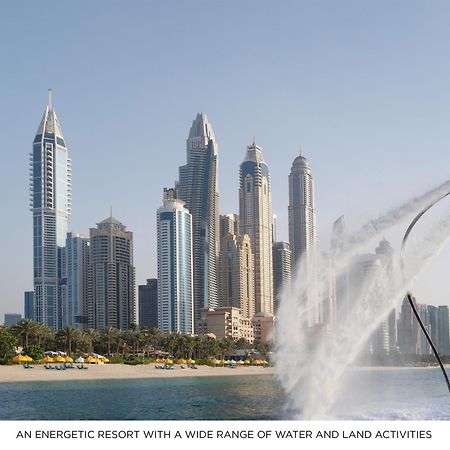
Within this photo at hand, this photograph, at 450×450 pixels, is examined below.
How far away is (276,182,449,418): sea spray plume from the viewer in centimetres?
5081

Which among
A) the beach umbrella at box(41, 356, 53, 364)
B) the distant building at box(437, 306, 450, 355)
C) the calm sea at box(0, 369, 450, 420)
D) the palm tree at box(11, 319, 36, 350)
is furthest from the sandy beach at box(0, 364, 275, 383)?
the distant building at box(437, 306, 450, 355)

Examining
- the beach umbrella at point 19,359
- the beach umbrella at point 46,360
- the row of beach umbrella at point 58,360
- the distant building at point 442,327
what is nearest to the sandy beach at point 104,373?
the row of beach umbrella at point 58,360

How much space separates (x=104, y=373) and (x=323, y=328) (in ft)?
327

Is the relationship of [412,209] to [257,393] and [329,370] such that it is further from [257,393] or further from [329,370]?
[257,393]

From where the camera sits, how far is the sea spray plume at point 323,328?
5081 centimetres

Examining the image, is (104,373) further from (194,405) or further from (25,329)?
(194,405)

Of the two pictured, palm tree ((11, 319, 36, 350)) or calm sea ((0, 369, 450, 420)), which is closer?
calm sea ((0, 369, 450, 420))

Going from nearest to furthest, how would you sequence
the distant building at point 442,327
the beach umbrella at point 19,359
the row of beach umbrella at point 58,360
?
the distant building at point 442,327 → the beach umbrella at point 19,359 → the row of beach umbrella at point 58,360

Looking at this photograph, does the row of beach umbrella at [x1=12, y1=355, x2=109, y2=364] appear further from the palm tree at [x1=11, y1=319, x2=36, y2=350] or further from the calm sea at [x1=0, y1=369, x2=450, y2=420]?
the calm sea at [x1=0, y1=369, x2=450, y2=420]

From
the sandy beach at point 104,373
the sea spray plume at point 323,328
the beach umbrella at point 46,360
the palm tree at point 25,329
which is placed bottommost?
the sandy beach at point 104,373

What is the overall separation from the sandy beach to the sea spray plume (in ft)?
254

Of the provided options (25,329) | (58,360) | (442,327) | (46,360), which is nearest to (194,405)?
(442,327)

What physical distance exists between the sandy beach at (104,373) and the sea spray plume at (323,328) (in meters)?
77.4

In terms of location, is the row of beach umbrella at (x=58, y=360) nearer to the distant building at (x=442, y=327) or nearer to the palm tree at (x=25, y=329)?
the palm tree at (x=25, y=329)
